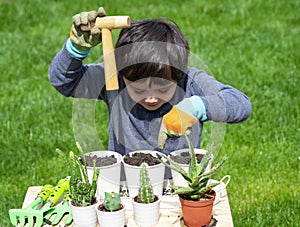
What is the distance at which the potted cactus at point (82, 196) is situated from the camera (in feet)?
5.75

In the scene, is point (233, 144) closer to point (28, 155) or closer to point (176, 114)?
point (28, 155)

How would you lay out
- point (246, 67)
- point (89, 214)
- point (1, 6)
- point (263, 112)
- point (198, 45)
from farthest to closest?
point (1, 6) < point (198, 45) < point (246, 67) < point (263, 112) < point (89, 214)

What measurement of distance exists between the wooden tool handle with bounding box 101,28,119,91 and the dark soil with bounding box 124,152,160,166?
9.4 inches

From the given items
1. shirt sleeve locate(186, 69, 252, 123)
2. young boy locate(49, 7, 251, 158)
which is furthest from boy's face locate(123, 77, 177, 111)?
shirt sleeve locate(186, 69, 252, 123)

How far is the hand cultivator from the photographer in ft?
5.98

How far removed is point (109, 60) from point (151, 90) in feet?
0.69

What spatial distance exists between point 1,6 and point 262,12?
2.23 meters

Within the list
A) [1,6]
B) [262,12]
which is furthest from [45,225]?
[1,6]

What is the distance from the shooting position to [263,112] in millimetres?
3428

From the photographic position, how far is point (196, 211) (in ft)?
5.65

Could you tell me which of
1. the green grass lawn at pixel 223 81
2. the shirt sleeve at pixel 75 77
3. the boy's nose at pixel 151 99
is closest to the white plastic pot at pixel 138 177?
the boy's nose at pixel 151 99

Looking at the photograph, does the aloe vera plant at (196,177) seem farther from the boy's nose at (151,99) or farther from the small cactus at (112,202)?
the boy's nose at (151,99)

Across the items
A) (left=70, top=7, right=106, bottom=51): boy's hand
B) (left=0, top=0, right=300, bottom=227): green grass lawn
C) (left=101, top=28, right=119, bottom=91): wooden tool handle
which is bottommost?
(left=0, top=0, right=300, bottom=227): green grass lawn

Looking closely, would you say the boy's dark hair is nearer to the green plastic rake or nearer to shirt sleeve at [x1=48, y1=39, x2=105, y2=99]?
shirt sleeve at [x1=48, y1=39, x2=105, y2=99]
